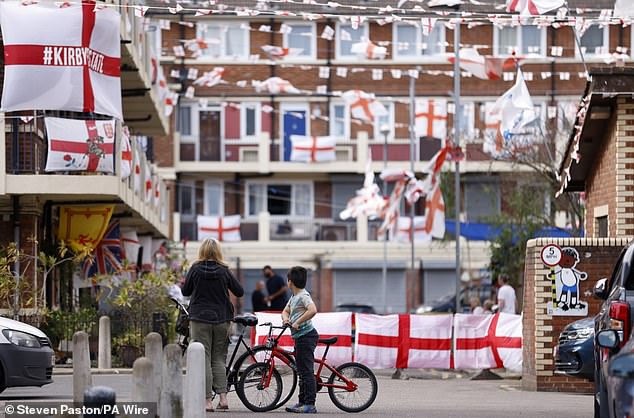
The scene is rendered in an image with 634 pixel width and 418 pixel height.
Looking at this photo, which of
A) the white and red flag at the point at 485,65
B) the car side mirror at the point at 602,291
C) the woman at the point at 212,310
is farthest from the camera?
the white and red flag at the point at 485,65

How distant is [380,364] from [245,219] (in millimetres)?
30289

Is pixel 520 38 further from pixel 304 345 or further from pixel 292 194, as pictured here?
pixel 304 345

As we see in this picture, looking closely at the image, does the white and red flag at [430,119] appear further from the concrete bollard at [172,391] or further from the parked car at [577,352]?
the concrete bollard at [172,391]

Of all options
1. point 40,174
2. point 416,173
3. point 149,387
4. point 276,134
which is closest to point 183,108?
point 276,134

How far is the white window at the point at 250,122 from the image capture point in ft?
182

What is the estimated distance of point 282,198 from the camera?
185ft

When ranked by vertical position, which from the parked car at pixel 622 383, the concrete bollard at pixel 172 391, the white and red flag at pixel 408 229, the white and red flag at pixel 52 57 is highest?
the white and red flag at pixel 52 57

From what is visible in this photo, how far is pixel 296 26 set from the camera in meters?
53.5

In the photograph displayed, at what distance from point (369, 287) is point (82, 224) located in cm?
2895

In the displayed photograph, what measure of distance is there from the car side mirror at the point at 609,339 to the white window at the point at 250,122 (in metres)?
43.9

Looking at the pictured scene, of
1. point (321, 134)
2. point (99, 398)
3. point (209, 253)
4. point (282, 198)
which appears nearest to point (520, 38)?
point (321, 134)

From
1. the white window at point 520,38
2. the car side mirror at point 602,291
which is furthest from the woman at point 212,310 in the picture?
the white window at point 520,38

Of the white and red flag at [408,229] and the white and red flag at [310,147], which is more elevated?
the white and red flag at [310,147]

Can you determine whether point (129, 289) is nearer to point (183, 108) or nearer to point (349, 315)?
point (349, 315)
